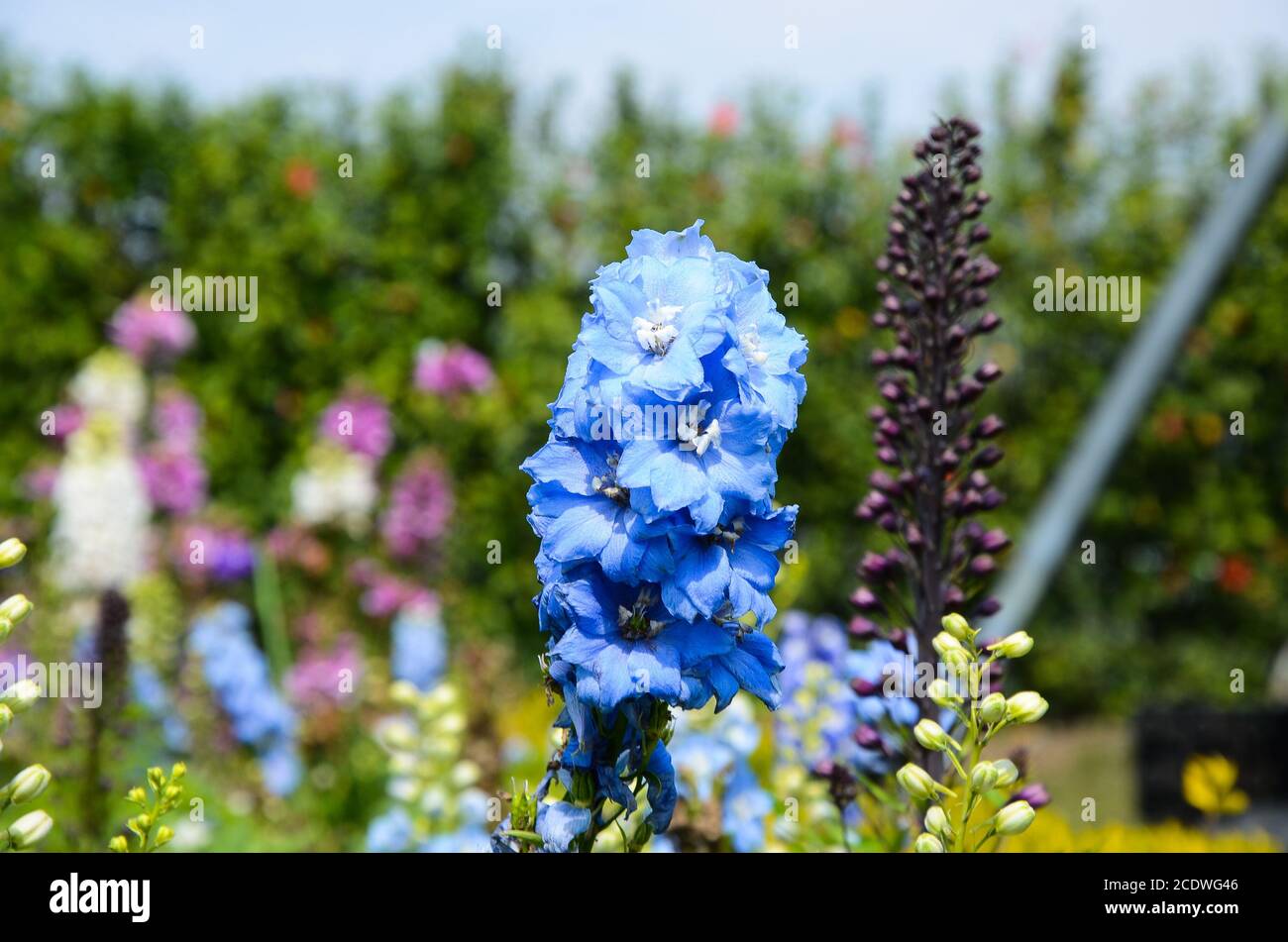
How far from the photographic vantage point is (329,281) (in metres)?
8.87

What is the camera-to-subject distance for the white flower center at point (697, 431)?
48.6 inches

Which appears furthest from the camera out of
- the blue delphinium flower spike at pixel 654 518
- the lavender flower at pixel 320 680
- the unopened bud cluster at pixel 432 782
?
the lavender flower at pixel 320 680

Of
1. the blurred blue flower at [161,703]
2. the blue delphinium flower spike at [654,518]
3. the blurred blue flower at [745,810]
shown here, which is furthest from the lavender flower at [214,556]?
the blue delphinium flower spike at [654,518]

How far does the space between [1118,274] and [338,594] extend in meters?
5.56

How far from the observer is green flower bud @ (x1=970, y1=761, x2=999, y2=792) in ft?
4.68

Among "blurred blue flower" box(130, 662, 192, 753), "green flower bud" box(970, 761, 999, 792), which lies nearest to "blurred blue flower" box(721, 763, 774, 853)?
"green flower bud" box(970, 761, 999, 792)

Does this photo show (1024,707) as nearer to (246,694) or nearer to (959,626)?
(959,626)

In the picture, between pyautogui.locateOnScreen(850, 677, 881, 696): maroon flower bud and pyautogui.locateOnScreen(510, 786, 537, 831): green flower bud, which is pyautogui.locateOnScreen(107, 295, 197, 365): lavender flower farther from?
pyautogui.locateOnScreen(510, 786, 537, 831): green flower bud

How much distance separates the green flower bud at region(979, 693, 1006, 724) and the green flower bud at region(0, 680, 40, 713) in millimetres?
1141

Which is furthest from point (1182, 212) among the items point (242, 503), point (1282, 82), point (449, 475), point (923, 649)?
point (923, 649)

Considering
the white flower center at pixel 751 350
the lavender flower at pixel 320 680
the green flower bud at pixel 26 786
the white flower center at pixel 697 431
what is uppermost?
the white flower center at pixel 751 350

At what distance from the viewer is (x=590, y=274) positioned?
8078 millimetres

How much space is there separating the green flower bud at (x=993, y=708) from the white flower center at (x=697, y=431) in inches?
18.7

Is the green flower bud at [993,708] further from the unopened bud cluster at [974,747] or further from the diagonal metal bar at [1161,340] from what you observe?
the diagonal metal bar at [1161,340]
